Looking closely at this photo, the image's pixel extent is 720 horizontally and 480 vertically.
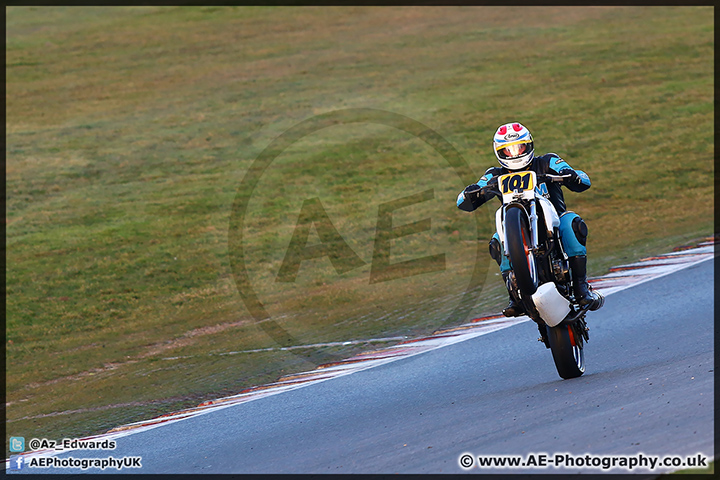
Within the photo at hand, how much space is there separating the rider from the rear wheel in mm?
368

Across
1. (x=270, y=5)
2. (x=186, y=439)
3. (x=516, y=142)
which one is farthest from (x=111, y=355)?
(x=270, y=5)

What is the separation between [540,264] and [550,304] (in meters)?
0.57

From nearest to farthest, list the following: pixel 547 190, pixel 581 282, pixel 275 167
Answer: pixel 581 282
pixel 547 190
pixel 275 167

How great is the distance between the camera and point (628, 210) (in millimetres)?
15977

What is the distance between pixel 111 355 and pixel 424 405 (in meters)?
5.20

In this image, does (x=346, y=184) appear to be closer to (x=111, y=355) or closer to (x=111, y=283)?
(x=111, y=283)

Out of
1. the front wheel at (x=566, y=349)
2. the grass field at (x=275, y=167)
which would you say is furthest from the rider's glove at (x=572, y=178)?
the grass field at (x=275, y=167)

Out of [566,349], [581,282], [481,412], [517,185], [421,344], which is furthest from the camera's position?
[421,344]

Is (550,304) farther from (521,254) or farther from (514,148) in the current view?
(514,148)

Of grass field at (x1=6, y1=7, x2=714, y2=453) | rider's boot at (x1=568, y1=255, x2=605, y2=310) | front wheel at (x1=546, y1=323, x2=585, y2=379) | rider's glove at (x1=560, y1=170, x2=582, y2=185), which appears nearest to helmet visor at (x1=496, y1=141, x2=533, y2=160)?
rider's glove at (x1=560, y1=170, x2=582, y2=185)

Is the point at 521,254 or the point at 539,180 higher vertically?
the point at 539,180

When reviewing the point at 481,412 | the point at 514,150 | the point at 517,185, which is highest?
the point at 514,150

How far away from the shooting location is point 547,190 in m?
7.89

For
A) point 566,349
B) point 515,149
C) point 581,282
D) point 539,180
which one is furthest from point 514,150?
point 566,349
